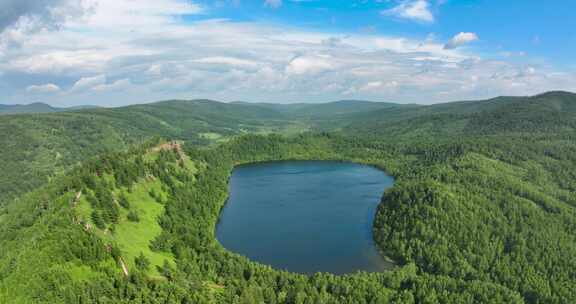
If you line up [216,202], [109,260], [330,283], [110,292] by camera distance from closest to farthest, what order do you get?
[110,292], [109,260], [330,283], [216,202]

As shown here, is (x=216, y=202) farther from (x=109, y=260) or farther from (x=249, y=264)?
(x=109, y=260)

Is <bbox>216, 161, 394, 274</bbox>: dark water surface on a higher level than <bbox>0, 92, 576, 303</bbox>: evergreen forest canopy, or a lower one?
lower

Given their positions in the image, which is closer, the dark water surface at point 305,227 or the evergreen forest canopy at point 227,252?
the evergreen forest canopy at point 227,252

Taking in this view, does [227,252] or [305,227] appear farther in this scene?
[305,227]

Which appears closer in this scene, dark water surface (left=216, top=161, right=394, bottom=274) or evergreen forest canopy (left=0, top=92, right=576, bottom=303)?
evergreen forest canopy (left=0, top=92, right=576, bottom=303)

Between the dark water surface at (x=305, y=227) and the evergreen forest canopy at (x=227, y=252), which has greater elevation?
the evergreen forest canopy at (x=227, y=252)

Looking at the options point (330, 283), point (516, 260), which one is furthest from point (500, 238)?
point (330, 283)

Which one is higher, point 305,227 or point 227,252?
point 227,252

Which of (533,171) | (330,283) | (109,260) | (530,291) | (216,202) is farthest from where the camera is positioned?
(533,171)
